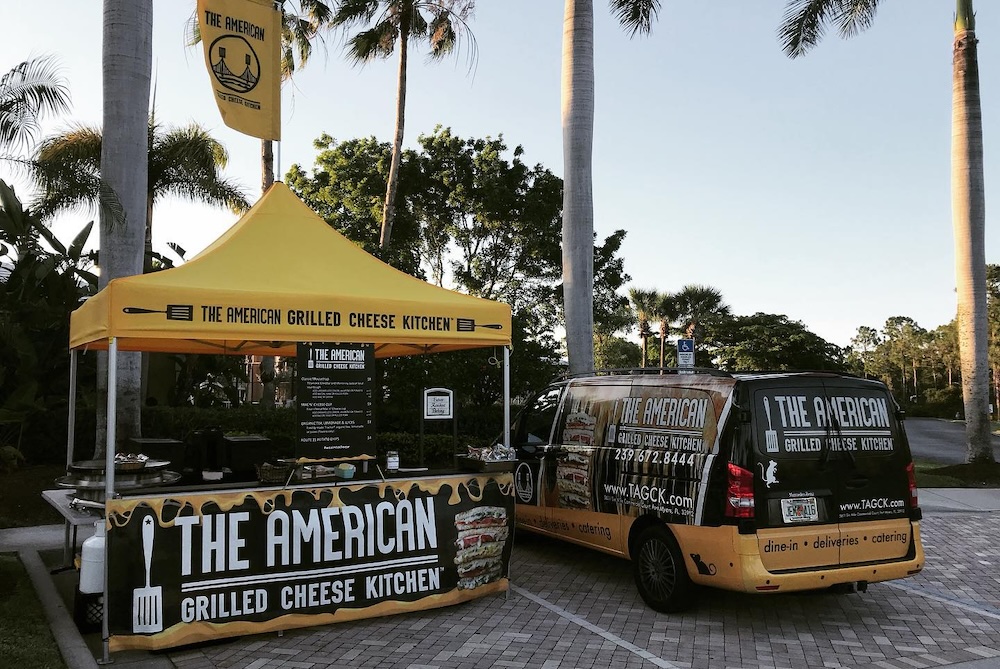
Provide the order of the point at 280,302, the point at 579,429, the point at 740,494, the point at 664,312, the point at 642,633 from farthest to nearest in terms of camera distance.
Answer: the point at 664,312
the point at 579,429
the point at 280,302
the point at 642,633
the point at 740,494

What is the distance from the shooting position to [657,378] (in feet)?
22.5

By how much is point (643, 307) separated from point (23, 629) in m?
43.5

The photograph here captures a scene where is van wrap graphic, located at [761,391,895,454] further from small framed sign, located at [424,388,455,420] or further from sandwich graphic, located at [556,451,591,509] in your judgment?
small framed sign, located at [424,388,455,420]

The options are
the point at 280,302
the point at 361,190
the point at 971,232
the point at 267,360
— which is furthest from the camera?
the point at 361,190

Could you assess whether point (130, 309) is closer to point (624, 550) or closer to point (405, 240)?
point (624, 550)

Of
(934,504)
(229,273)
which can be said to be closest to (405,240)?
(934,504)

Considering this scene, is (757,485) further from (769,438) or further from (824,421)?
(824,421)

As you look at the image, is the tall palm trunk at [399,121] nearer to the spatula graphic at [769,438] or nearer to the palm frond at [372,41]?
the palm frond at [372,41]

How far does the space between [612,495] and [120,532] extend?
3.99 metres

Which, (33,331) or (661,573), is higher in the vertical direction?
(33,331)

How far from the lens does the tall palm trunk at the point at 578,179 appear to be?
1260 cm

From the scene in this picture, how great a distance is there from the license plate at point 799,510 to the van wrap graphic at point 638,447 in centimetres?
64

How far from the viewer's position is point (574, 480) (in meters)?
7.61

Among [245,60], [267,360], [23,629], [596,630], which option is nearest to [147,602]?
[23,629]
